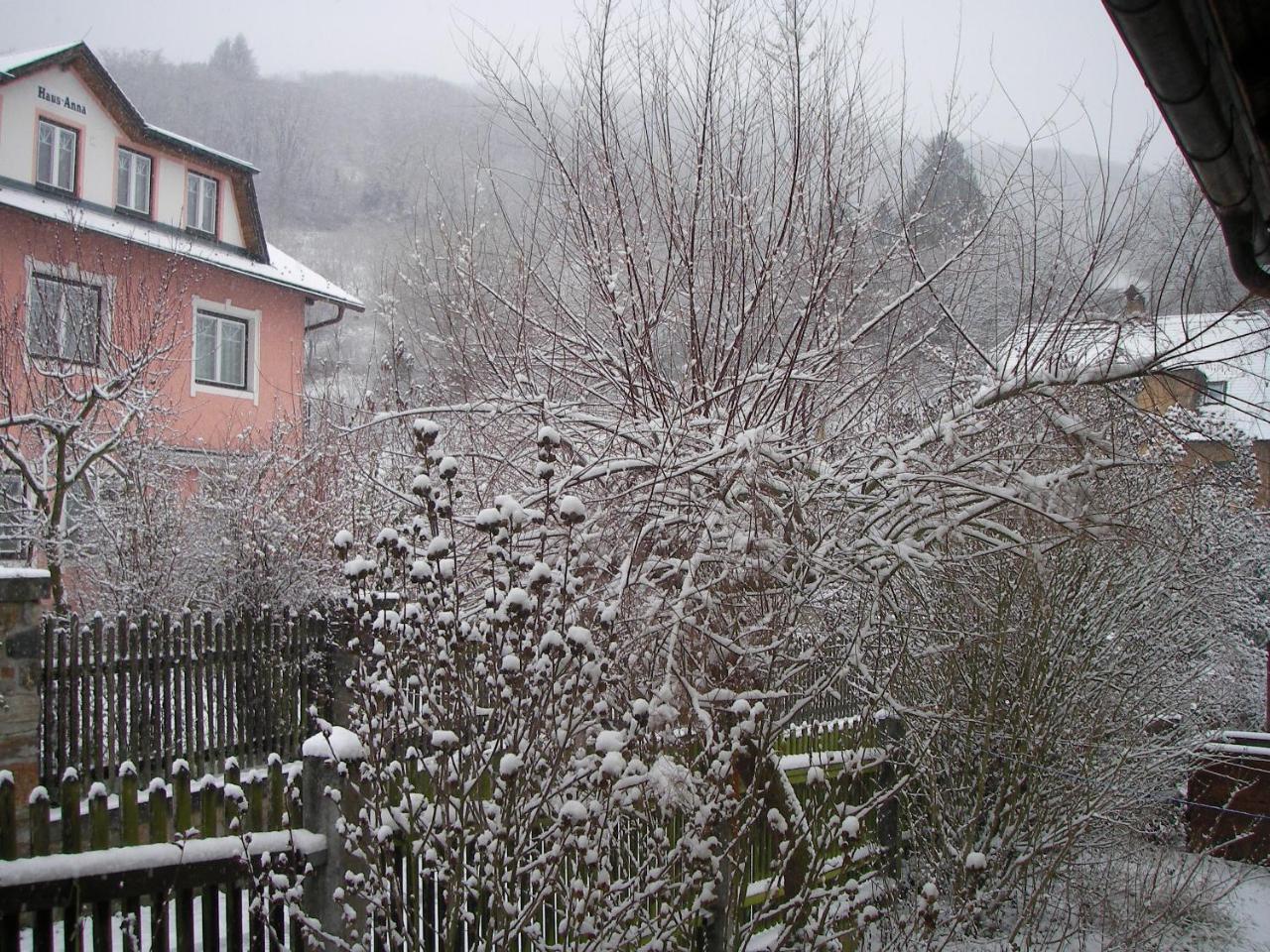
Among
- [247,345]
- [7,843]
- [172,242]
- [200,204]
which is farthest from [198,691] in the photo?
[200,204]

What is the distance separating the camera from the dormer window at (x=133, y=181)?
47.0ft

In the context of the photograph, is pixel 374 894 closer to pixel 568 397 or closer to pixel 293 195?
pixel 568 397

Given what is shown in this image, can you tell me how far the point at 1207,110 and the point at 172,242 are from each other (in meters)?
15.0

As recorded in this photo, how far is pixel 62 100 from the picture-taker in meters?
13.5

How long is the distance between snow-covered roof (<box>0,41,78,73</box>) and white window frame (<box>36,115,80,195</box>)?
2.65 feet

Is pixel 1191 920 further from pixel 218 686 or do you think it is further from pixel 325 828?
pixel 218 686

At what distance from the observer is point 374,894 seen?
2.97 m

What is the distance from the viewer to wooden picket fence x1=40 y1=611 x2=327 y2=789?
19.8 feet

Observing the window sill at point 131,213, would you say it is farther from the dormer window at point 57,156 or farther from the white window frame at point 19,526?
the white window frame at point 19,526

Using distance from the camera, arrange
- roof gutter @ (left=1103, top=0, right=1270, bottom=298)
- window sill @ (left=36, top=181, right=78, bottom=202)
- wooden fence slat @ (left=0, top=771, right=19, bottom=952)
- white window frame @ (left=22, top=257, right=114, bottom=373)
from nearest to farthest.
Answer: roof gutter @ (left=1103, top=0, right=1270, bottom=298), wooden fence slat @ (left=0, top=771, right=19, bottom=952), white window frame @ (left=22, top=257, right=114, bottom=373), window sill @ (left=36, top=181, right=78, bottom=202)

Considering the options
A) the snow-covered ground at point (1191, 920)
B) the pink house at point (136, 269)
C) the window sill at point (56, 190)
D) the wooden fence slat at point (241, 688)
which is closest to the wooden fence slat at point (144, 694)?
the wooden fence slat at point (241, 688)

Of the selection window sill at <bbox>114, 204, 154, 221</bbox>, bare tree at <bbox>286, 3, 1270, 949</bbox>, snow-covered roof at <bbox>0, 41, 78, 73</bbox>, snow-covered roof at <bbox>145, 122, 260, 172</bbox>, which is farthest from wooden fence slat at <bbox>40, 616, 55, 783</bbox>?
snow-covered roof at <bbox>145, 122, 260, 172</bbox>

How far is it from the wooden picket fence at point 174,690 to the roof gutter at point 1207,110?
22.2ft

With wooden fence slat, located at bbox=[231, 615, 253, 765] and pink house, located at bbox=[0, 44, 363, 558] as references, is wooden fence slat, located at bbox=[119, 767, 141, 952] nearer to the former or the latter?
wooden fence slat, located at bbox=[231, 615, 253, 765]
